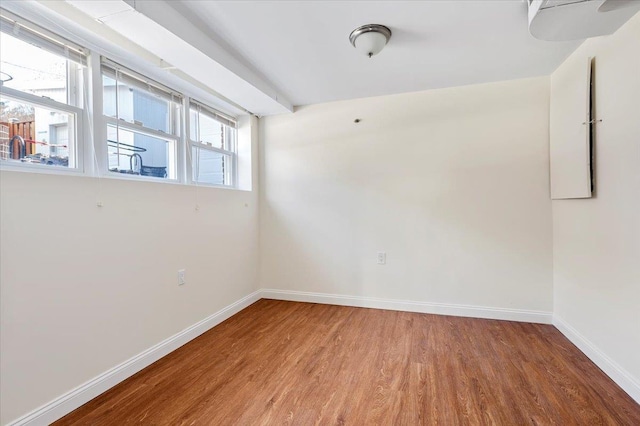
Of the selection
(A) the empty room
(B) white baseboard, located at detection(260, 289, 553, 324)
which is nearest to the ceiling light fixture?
(A) the empty room

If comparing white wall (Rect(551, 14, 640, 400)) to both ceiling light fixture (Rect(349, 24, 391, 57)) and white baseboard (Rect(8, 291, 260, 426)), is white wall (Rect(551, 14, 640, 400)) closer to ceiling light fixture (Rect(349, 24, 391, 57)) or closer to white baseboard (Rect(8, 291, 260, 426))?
ceiling light fixture (Rect(349, 24, 391, 57))

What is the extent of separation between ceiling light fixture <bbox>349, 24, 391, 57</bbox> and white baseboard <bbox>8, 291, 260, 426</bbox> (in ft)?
8.84

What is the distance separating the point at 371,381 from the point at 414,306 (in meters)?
1.41

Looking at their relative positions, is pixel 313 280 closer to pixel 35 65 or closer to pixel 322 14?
pixel 322 14

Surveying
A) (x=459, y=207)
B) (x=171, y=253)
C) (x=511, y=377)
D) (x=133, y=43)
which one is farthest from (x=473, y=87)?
(x=171, y=253)

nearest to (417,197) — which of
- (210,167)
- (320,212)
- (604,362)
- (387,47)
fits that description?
(320,212)

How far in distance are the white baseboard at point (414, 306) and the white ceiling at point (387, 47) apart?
2306 millimetres

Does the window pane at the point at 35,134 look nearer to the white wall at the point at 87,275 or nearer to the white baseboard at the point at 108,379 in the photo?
the white wall at the point at 87,275

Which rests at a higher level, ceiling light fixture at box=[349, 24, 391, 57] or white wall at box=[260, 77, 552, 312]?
ceiling light fixture at box=[349, 24, 391, 57]

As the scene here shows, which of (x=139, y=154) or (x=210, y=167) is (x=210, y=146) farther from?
(x=139, y=154)

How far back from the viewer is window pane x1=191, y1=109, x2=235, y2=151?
2961 mm

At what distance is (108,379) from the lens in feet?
6.13

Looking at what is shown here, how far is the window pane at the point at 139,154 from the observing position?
212 centimetres

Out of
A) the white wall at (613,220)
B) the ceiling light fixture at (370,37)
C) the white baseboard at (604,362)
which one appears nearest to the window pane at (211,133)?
the ceiling light fixture at (370,37)
